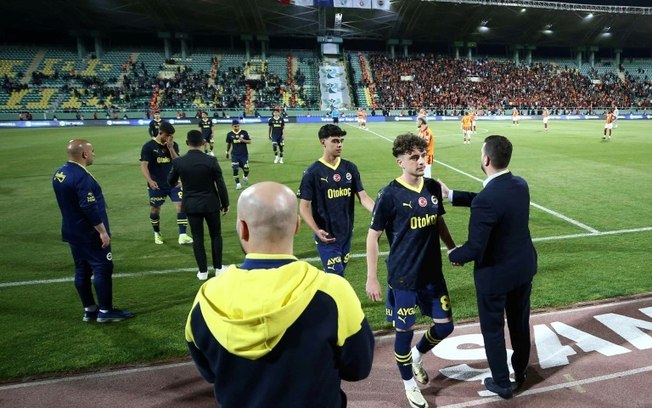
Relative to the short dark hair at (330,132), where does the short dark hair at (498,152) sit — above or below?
below

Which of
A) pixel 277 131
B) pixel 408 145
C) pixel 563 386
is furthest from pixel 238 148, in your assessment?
pixel 563 386

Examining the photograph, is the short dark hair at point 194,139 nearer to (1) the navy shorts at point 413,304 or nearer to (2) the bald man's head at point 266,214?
(1) the navy shorts at point 413,304

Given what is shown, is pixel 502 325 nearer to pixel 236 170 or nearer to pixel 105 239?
pixel 105 239

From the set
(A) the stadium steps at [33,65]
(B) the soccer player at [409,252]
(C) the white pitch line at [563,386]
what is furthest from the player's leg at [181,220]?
(A) the stadium steps at [33,65]

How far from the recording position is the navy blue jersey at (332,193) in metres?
5.31

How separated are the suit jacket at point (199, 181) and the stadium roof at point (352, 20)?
46858 mm

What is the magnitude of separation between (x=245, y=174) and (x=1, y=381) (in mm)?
11095

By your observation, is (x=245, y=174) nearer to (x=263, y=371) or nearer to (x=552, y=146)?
(x=263, y=371)

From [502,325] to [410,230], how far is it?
1127mm

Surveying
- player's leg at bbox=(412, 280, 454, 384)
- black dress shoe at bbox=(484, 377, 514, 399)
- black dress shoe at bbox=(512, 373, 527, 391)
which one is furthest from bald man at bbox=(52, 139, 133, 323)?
black dress shoe at bbox=(512, 373, 527, 391)

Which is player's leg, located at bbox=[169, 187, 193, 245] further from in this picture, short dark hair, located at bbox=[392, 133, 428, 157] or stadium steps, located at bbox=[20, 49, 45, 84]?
stadium steps, located at bbox=[20, 49, 45, 84]

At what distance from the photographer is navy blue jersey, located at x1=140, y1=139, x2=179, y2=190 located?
9000 mm

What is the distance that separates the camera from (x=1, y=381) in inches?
177

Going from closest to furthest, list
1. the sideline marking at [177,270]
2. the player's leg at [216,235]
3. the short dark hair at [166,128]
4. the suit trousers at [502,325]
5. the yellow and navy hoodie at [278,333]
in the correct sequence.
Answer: the yellow and navy hoodie at [278,333], the suit trousers at [502,325], the player's leg at [216,235], the sideline marking at [177,270], the short dark hair at [166,128]
